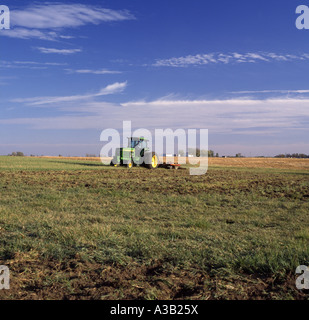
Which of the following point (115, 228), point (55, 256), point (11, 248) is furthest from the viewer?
point (115, 228)

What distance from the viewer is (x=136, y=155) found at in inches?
1184

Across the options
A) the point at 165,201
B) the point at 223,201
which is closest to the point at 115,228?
the point at 165,201

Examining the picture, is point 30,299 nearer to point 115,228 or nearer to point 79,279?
point 79,279

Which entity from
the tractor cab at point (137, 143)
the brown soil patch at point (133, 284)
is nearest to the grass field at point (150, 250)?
the brown soil patch at point (133, 284)

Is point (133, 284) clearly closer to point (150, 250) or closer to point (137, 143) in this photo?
point (150, 250)

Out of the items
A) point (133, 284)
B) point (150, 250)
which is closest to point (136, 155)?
point (150, 250)

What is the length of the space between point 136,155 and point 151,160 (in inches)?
62.5

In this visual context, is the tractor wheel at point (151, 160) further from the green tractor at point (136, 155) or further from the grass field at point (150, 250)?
the grass field at point (150, 250)

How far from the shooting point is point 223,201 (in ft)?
38.5

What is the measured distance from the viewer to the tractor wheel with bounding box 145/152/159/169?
29672mm

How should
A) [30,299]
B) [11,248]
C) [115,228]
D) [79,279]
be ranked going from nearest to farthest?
[30,299] → [79,279] → [11,248] → [115,228]

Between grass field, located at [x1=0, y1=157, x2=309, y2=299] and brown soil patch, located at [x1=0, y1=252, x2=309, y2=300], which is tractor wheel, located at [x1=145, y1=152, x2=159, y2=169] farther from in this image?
brown soil patch, located at [x1=0, y1=252, x2=309, y2=300]

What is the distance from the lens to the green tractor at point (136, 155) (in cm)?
2956

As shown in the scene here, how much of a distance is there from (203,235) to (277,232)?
76.1 inches
